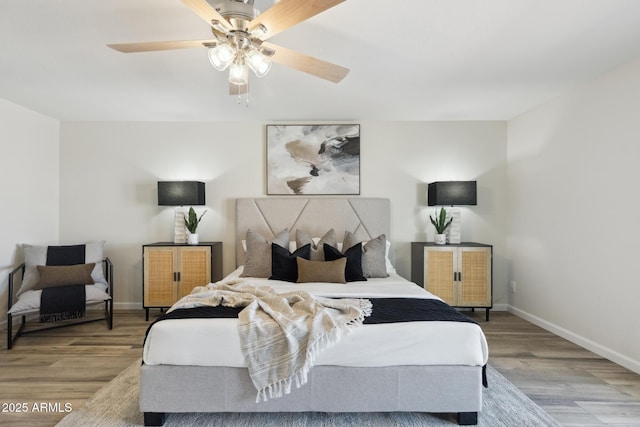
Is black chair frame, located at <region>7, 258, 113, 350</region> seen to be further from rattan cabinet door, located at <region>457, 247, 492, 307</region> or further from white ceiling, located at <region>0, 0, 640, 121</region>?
rattan cabinet door, located at <region>457, 247, 492, 307</region>

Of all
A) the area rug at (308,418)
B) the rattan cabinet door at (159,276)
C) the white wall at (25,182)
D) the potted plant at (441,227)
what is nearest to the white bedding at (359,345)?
the area rug at (308,418)

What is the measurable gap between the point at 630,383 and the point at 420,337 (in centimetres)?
191

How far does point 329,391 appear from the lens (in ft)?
7.03

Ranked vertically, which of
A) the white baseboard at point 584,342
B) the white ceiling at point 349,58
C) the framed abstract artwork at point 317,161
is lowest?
the white baseboard at point 584,342

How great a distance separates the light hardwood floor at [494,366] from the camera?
91.7 inches

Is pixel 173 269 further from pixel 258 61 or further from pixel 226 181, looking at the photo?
pixel 258 61

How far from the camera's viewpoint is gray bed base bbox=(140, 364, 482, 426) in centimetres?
213

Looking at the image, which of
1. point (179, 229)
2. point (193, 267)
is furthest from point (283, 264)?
point (179, 229)

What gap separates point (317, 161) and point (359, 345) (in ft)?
9.63

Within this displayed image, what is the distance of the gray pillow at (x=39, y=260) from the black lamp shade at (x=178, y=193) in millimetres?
927

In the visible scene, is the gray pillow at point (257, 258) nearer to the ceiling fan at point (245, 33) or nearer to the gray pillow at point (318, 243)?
the gray pillow at point (318, 243)

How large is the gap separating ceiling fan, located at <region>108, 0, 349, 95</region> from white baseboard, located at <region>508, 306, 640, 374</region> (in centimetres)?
331

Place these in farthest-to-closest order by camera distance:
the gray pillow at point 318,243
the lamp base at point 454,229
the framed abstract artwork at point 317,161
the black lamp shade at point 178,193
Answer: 1. the framed abstract artwork at point 317,161
2. the lamp base at point 454,229
3. the black lamp shade at point 178,193
4. the gray pillow at point 318,243

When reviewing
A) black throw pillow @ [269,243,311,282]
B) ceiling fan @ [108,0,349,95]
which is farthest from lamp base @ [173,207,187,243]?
ceiling fan @ [108,0,349,95]
